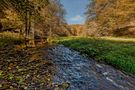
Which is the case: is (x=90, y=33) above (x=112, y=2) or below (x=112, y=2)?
below

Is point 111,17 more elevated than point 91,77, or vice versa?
point 111,17

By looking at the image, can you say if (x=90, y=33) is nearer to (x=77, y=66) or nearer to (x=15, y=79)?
(x=77, y=66)

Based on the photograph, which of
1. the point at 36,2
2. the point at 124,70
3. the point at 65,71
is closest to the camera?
the point at 65,71

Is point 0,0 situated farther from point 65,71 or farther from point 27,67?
point 65,71

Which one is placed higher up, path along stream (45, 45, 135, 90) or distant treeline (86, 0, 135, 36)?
distant treeline (86, 0, 135, 36)

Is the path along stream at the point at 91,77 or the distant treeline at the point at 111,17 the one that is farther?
the distant treeline at the point at 111,17

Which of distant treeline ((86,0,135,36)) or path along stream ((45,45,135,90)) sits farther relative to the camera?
distant treeline ((86,0,135,36))

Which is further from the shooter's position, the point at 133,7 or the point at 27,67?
the point at 133,7

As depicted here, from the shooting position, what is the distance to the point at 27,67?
12391 millimetres

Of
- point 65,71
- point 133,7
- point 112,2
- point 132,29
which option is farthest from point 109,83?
point 112,2

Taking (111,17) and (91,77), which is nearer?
(91,77)

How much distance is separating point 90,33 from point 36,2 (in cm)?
3905

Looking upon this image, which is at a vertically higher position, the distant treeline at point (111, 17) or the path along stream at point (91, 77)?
the distant treeline at point (111, 17)

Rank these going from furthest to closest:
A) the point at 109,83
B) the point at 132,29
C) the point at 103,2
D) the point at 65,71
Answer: the point at 103,2
the point at 132,29
the point at 65,71
the point at 109,83
